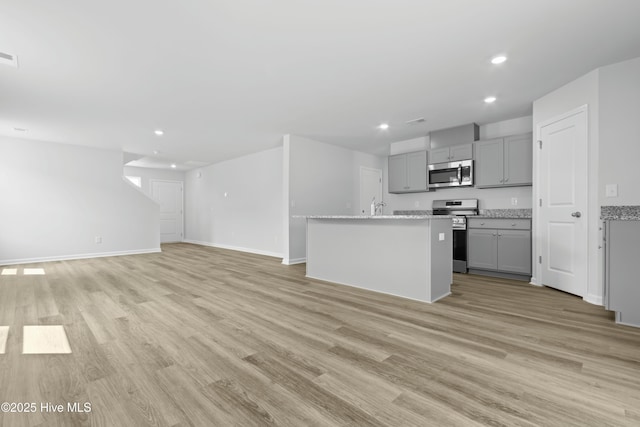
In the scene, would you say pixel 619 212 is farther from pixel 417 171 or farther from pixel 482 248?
pixel 417 171

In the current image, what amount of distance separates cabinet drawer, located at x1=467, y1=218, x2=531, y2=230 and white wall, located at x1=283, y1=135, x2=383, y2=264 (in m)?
2.84

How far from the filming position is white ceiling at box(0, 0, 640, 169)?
2250mm

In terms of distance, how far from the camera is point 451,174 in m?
5.25

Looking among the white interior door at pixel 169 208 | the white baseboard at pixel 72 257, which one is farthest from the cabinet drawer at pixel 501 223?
the white interior door at pixel 169 208

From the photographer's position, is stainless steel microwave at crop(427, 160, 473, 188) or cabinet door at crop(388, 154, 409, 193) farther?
cabinet door at crop(388, 154, 409, 193)

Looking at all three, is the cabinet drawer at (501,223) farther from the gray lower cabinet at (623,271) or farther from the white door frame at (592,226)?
the gray lower cabinet at (623,271)

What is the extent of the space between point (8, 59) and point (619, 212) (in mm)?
6428

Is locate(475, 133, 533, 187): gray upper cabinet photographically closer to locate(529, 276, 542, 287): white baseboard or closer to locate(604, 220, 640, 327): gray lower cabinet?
locate(529, 276, 542, 287): white baseboard

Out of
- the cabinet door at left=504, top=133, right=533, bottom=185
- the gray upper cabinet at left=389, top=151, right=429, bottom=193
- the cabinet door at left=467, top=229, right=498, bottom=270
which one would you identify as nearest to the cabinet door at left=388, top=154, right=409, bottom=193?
the gray upper cabinet at left=389, top=151, right=429, bottom=193

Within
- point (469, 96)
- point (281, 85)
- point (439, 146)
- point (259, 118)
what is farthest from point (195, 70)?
point (439, 146)

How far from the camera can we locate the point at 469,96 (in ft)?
12.7

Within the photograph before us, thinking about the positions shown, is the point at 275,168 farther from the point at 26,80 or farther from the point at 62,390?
the point at 62,390

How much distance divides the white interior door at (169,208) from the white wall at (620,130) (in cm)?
1071

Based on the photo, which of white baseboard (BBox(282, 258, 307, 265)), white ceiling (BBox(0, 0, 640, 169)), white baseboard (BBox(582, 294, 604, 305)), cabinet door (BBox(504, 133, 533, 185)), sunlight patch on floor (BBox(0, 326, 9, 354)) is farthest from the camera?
white baseboard (BBox(282, 258, 307, 265))
